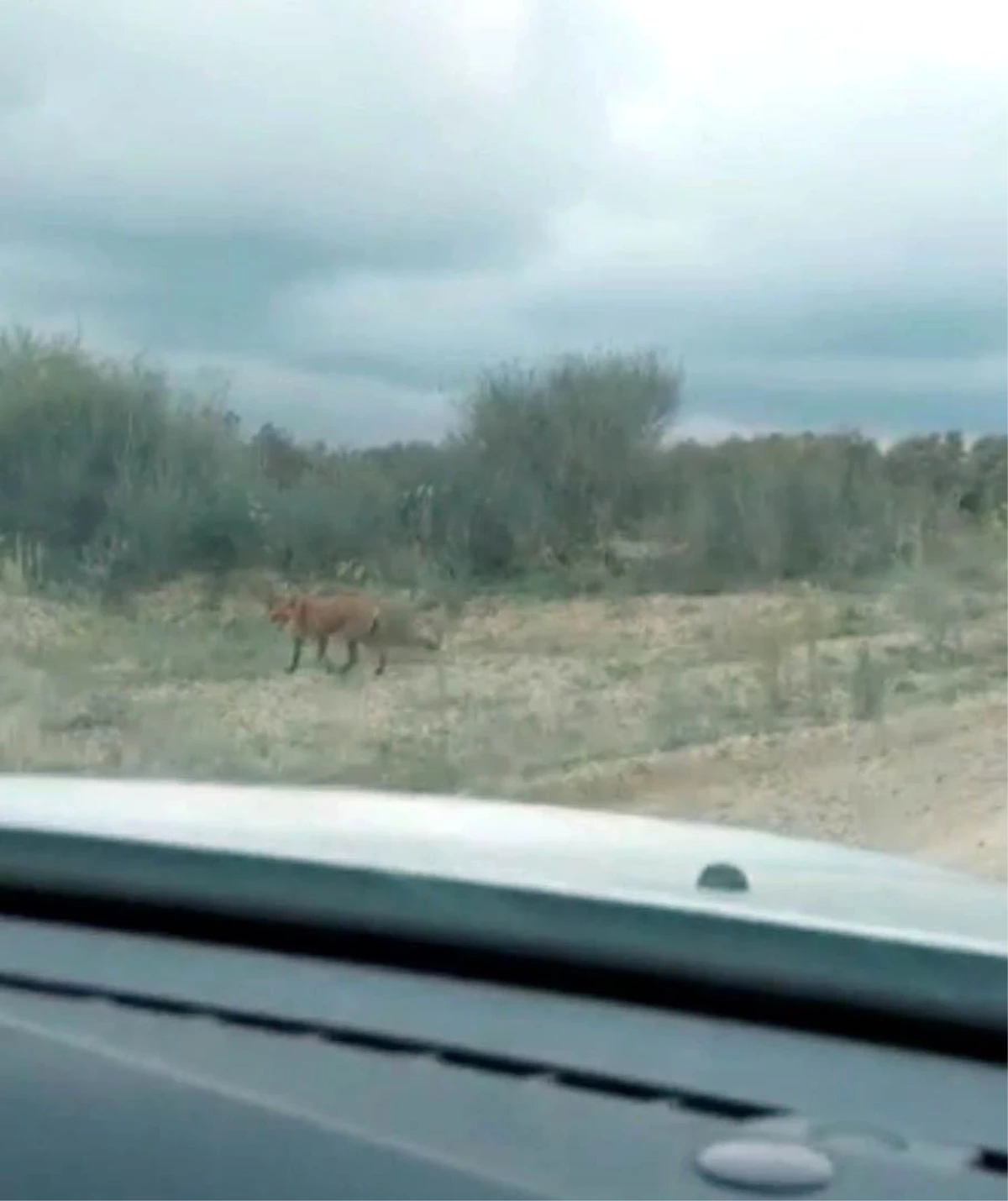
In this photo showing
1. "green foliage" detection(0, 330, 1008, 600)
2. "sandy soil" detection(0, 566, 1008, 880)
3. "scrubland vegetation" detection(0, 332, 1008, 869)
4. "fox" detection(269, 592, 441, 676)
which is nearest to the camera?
"sandy soil" detection(0, 566, 1008, 880)

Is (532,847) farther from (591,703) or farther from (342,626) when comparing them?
(342,626)

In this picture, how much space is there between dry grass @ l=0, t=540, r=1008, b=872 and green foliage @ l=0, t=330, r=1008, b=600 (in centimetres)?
158

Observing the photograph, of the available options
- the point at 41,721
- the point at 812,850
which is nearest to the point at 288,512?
the point at 41,721

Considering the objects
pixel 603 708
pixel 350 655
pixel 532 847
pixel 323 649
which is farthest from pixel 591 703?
pixel 532 847

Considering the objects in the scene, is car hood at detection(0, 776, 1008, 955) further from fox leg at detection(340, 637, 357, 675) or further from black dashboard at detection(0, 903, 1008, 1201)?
fox leg at detection(340, 637, 357, 675)

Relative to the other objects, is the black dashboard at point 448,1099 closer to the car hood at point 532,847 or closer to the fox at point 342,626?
the car hood at point 532,847

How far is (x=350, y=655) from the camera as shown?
2156 centimetres

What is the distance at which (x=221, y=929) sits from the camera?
2896 millimetres

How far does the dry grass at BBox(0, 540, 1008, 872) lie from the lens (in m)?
14.8

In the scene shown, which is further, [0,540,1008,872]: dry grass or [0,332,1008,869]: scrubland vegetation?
[0,332,1008,869]: scrubland vegetation

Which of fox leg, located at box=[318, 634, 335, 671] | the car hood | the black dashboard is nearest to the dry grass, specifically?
fox leg, located at box=[318, 634, 335, 671]

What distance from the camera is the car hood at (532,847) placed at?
295 cm

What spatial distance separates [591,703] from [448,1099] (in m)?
16.9

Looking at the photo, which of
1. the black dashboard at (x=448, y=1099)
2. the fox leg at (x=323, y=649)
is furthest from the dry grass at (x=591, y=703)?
the black dashboard at (x=448, y=1099)
